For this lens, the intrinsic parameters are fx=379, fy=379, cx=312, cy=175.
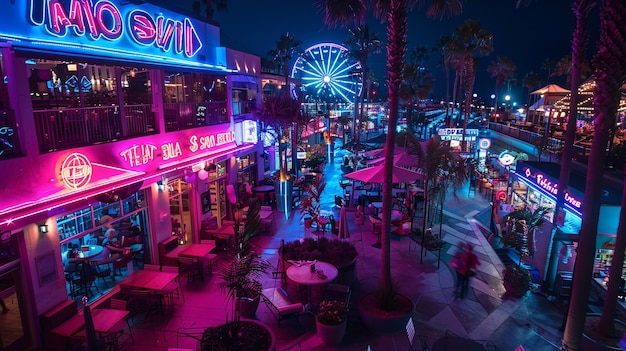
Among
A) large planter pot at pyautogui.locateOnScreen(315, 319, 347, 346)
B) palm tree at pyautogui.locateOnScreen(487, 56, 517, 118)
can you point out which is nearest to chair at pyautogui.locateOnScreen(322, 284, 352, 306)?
large planter pot at pyautogui.locateOnScreen(315, 319, 347, 346)

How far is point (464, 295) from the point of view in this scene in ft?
34.3

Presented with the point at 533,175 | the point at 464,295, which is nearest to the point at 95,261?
the point at 464,295

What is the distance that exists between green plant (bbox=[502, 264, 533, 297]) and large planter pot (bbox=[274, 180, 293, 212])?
10426 millimetres

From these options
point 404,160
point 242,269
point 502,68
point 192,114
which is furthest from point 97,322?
point 502,68

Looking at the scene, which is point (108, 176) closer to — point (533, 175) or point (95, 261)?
point (95, 261)

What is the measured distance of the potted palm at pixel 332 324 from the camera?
313 inches

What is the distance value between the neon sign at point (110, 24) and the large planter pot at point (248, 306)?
287 inches

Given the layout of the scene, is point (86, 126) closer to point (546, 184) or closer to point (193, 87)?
point (193, 87)

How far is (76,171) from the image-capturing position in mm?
7957

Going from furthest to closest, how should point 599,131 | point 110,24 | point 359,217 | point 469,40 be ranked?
point 469,40 → point 359,217 → point 110,24 → point 599,131

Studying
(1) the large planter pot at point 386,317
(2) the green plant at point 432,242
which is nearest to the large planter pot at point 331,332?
(1) the large planter pot at point 386,317

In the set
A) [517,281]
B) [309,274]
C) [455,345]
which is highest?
[309,274]

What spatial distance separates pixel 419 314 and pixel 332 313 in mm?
2625

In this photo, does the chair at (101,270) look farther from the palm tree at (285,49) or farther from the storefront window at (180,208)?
the palm tree at (285,49)
